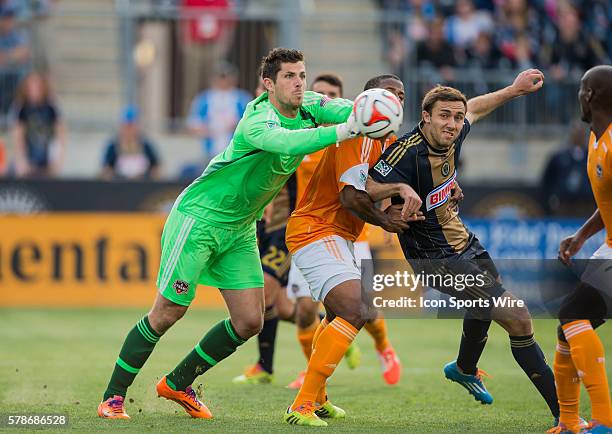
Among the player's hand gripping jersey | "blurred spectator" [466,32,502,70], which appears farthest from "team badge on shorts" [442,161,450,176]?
"blurred spectator" [466,32,502,70]

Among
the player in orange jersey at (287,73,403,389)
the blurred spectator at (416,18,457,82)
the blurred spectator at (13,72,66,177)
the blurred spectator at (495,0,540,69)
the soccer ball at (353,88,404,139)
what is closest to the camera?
the soccer ball at (353,88,404,139)

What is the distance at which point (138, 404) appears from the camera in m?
8.73

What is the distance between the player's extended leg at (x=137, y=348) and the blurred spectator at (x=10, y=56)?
36.0 feet

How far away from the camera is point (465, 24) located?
20031 mm

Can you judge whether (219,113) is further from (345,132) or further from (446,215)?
(345,132)

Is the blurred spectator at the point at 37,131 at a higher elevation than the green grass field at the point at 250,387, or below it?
higher

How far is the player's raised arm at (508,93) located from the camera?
8.07 metres

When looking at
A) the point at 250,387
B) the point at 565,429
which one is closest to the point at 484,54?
the point at 250,387

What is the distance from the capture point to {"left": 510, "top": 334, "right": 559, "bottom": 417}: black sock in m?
7.67

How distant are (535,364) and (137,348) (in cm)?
273

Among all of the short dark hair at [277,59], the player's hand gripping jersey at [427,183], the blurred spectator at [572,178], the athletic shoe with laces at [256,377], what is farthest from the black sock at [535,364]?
the blurred spectator at [572,178]

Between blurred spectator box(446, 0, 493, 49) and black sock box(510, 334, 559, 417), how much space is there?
12.4 metres

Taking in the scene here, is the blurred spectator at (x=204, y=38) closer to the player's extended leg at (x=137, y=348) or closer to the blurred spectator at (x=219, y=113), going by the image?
the blurred spectator at (x=219, y=113)

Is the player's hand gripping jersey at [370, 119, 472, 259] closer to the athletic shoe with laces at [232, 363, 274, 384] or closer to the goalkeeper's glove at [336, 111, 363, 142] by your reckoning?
the goalkeeper's glove at [336, 111, 363, 142]
